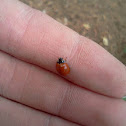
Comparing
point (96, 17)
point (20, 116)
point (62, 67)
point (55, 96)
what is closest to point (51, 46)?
point (62, 67)

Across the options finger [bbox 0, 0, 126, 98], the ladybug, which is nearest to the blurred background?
finger [bbox 0, 0, 126, 98]

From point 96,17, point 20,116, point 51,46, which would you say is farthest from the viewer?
point 96,17

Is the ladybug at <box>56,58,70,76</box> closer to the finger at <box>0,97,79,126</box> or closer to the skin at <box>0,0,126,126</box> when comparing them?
the skin at <box>0,0,126,126</box>

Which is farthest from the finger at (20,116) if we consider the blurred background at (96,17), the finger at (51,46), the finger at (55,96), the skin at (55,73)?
the blurred background at (96,17)

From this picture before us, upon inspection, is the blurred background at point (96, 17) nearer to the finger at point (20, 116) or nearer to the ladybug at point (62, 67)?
the ladybug at point (62, 67)

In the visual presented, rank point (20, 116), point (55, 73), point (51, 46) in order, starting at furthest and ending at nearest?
point (20, 116), point (55, 73), point (51, 46)

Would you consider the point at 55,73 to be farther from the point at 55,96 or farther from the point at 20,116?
the point at 20,116

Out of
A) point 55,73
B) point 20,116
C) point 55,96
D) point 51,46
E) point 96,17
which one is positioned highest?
point 96,17
